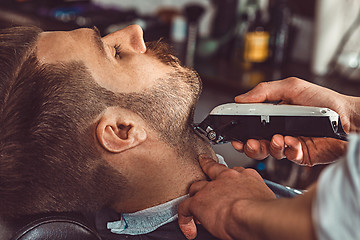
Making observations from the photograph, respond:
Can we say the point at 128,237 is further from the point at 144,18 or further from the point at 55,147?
the point at 144,18

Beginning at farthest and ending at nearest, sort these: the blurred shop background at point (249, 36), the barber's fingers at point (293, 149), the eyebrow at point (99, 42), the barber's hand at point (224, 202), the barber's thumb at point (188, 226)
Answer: the blurred shop background at point (249, 36) → the barber's fingers at point (293, 149) → the eyebrow at point (99, 42) → the barber's thumb at point (188, 226) → the barber's hand at point (224, 202)

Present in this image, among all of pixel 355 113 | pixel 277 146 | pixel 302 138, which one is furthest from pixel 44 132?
pixel 355 113

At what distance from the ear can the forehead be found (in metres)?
0.19

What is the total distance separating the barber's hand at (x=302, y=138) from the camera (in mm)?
1228

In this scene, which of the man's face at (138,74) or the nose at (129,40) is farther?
the nose at (129,40)

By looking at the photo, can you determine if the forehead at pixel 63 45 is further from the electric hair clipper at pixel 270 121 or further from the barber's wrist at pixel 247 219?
the barber's wrist at pixel 247 219

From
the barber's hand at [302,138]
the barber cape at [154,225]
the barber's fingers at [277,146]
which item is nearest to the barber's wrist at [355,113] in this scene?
the barber's hand at [302,138]

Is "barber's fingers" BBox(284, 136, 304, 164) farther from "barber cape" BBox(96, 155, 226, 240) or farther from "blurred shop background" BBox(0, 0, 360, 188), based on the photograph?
"blurred shop background" BBox(0, 0, 360, 188)

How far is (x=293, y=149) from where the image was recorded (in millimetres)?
1233

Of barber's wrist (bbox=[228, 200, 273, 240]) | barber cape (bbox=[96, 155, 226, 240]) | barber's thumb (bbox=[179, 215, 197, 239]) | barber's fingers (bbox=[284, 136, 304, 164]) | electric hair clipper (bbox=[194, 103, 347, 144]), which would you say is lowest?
barber cape (bbox=[96, 155, 226, 240])

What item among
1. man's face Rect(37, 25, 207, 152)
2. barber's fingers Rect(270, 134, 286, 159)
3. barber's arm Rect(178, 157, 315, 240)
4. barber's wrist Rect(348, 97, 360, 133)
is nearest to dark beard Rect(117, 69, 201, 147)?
man's face Rect(37, 25, 207, 152)

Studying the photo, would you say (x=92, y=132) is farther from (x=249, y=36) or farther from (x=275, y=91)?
(x=249, y=36)

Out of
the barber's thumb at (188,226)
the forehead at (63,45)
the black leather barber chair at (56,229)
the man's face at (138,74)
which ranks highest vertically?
the forehead at (63,45)

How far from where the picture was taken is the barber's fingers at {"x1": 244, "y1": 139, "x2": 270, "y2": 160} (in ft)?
3.97
